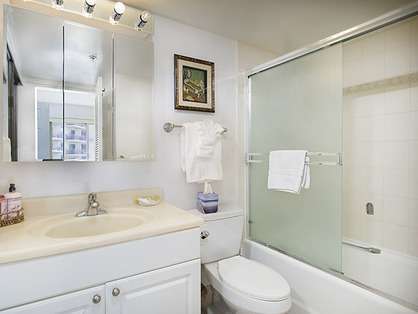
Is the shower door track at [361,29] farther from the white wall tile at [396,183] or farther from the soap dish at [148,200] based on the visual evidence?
the soap dish at [148,200]

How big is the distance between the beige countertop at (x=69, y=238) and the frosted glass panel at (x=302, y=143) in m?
0.84

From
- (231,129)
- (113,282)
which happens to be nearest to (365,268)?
(231,129)

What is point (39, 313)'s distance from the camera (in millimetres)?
865

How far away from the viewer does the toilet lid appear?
4.05ft

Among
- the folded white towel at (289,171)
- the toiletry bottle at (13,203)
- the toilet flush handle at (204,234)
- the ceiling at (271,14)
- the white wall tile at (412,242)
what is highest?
the ceiling at (271,14)

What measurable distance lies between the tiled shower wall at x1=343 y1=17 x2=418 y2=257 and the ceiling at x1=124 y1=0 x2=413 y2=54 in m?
0.21

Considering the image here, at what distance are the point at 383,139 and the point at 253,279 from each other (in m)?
1.49

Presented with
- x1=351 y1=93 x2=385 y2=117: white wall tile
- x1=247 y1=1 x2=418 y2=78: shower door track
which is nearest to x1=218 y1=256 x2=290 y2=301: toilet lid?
x1=247 y1=1 x2=418 y2=78: shower door track

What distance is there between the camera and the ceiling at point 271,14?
153 cm

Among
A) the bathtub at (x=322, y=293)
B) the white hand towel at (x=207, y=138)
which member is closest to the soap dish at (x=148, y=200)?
the white hand towel at (x=207, y=138)

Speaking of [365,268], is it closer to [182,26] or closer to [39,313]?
[39,313]

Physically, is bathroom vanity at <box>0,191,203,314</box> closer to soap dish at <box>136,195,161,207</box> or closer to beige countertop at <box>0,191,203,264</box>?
beige countertop at <box>0,191,203,264</box>

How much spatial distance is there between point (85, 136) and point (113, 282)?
31.7 inches

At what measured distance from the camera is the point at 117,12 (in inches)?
56.1
